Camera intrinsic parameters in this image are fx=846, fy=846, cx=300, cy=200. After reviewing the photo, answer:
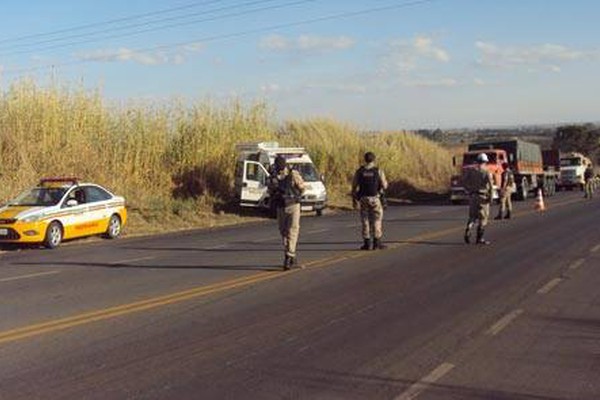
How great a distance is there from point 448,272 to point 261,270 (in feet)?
9.96

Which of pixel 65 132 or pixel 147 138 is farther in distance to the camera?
pixel 147 138

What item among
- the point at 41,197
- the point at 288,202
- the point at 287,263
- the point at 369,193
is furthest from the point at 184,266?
the point at 41,197

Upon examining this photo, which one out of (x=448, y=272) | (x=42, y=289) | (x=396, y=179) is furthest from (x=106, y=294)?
(x=396, y=179)

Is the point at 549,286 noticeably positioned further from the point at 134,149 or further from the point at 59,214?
the point at 134,149

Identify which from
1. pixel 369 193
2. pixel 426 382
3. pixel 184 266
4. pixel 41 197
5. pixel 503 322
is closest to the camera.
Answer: pixel 426 382

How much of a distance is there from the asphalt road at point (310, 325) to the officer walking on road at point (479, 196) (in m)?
0.86

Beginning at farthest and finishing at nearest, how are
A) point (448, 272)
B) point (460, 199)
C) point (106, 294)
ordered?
point (460, 199) → point (448, 272) → point (106, 294)

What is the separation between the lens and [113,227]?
76.3 ft

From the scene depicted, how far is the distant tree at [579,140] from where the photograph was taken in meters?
111

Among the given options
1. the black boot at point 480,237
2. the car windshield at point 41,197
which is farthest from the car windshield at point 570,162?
the car windshield at point 41,197

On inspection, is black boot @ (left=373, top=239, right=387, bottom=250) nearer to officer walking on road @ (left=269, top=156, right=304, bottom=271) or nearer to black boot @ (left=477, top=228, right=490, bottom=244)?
black boot @ (left=477, top=228, right=490, bottom=244)

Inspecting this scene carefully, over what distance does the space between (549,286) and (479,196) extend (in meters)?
6.57

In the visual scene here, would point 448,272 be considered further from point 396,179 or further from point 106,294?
point 396,179

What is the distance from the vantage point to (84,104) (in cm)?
3122
